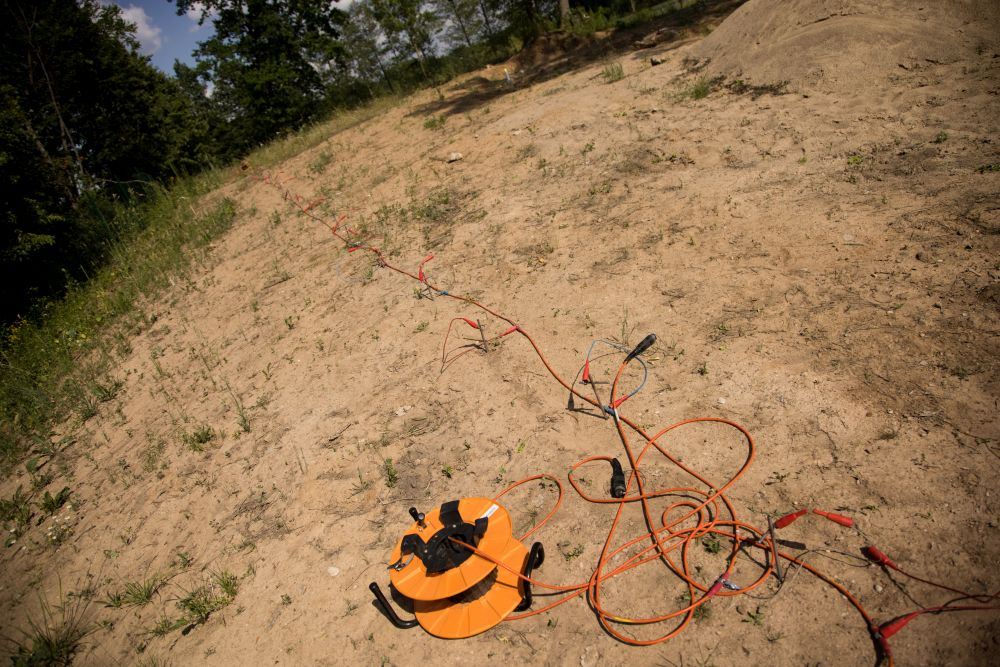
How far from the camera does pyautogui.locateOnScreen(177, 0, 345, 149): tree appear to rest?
17266 millimetres

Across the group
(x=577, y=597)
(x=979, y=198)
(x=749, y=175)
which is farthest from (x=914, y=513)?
(x=749, y=175)

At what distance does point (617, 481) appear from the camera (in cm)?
274

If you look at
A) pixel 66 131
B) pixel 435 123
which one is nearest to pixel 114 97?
pixel 66 131

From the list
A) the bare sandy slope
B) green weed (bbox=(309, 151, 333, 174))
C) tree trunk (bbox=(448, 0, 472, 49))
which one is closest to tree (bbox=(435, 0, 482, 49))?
tree trunk (bbox=(448, 0, 472, 49))

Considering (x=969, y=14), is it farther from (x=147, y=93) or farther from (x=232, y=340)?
(x=147, y=93)

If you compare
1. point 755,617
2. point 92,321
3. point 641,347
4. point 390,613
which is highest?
point 92,321

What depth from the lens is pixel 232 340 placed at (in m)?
5.50

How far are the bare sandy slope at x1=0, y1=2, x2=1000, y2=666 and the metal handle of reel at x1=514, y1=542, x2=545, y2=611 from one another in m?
0.09

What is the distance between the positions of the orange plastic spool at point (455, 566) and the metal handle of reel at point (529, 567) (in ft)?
0.49

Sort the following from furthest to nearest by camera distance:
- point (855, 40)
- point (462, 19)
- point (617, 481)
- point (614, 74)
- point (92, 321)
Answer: point (462, 19) < point (614, 74) < point (92, 321) < point (855, 40) < point (617, 481)

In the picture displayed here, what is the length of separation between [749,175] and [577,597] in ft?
14.4

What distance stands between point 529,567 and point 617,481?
0.72 meters

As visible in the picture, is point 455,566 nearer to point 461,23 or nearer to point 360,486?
→ point 360,486

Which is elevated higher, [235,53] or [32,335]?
[235,53]
